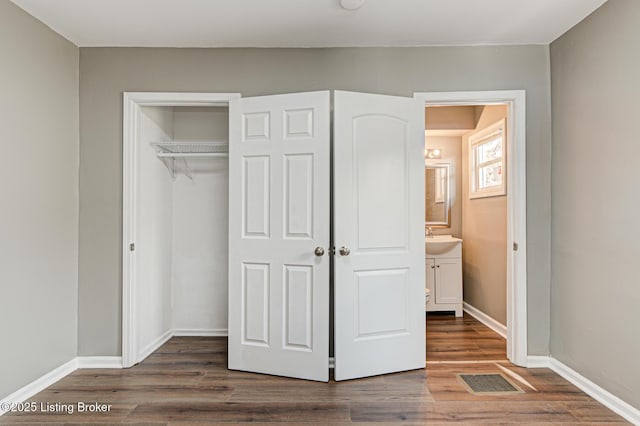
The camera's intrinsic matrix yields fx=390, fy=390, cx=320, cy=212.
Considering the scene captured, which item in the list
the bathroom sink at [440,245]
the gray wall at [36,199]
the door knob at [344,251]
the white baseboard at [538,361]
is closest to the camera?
the gray wall at [36,199]

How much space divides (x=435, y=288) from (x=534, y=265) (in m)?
1.55

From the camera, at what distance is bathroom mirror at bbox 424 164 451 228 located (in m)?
5.07

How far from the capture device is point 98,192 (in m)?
3.13

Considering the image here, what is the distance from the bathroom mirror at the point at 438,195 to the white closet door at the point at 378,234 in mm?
2154

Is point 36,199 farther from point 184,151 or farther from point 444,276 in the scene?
point 444,276

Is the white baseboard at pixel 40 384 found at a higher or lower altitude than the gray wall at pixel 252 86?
lower

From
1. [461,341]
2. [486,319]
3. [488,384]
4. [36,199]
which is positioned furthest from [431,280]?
[36,199]

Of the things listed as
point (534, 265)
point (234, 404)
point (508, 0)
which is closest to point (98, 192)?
point (234, 404)

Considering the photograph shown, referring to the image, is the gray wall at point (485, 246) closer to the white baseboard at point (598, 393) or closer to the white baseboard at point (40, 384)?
the white baseboard at point (598, 393)

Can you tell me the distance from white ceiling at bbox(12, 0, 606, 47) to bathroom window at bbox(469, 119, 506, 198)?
1147 mm

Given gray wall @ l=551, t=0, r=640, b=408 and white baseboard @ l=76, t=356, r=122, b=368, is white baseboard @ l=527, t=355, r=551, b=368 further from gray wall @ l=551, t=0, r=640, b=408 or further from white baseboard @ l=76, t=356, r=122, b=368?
white baseboard @ l=76, t=356, r=122, b=368

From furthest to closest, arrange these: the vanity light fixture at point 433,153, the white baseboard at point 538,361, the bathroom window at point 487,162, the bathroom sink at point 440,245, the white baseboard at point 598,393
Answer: the vanity light fixture at point 433,153 → the bathroom sink at point 440,245 → the bathroom window at point 487,162 → the white baseboard at point 538,361 → the white baseboard at point 598,393

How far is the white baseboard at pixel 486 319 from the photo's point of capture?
12.6 ft

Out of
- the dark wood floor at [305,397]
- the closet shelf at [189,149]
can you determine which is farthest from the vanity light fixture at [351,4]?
the dark wood floor at [305,397]
